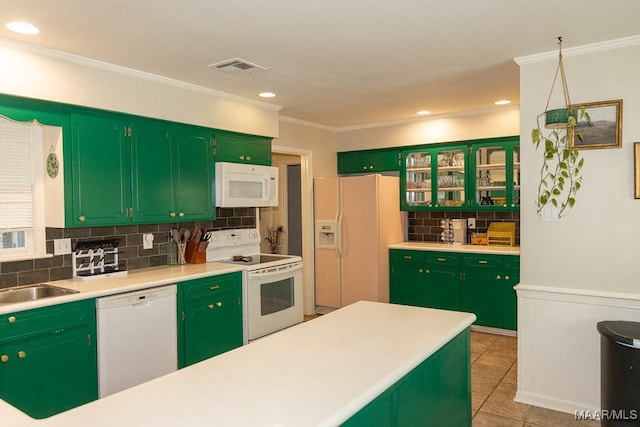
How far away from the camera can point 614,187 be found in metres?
2.91

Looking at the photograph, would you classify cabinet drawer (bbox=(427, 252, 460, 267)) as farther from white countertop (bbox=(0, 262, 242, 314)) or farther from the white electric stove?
white countertop (bbox=(0, 262, 242, 314))

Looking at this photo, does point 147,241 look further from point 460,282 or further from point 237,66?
point 460,282

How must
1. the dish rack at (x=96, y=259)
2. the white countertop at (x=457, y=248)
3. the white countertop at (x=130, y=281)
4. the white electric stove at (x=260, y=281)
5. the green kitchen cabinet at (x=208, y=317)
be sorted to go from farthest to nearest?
1. the white countertop at (x=457, y=248)
2. the white electric stove at (x=260, y=281)
3. the green kitchen cabinet at (x=208, y=317)
4. the dish rack at (x=96, y=259)
5. the white countertop at (x=130, y=281)

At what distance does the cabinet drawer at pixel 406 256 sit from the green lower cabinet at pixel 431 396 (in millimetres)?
2927

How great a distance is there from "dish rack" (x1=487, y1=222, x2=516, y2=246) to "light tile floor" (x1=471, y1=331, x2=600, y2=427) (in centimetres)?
110

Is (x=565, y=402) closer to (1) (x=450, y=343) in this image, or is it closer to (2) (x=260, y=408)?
(1) (x=450, y=343)

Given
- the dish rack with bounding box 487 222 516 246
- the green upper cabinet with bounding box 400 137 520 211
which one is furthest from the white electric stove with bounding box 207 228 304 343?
the dish rack with bounding box 487 222 516 246

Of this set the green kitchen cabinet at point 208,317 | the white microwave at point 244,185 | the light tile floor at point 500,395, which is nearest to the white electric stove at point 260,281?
the green kitchen cabinet at point 208,317

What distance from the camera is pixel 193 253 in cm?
411

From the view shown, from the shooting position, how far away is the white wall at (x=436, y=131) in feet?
16.5

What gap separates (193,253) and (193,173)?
73cm

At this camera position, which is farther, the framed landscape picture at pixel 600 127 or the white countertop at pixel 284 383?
the framed landscape picture at pixel 600 127

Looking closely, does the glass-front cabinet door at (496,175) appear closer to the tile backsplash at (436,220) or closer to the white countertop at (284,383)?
the tile backsplash at (436,220)

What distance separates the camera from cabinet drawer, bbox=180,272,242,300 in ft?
11.5
